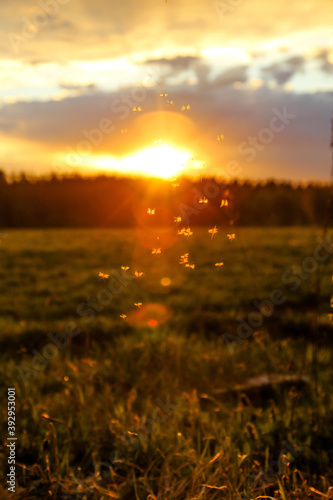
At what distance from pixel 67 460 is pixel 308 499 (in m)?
1.50

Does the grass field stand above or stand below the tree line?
below

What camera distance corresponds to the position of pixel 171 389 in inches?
169

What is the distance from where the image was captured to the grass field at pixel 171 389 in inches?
114

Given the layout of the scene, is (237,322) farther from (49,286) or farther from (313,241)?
(313,241)

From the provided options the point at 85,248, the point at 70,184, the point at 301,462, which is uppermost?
the point at 70,184

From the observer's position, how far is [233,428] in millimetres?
3471

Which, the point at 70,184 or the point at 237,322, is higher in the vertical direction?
the point at 70,184

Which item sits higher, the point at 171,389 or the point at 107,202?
the point at 107,202

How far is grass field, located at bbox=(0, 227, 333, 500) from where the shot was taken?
9.46ft

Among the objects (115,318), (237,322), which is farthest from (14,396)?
(237,322)

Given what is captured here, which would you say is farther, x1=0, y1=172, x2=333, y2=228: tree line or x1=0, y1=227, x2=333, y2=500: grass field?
x1=0, y1=172, x2=333, y2=228: tree line

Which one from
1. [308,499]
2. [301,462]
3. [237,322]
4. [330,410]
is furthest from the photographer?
[237,322]

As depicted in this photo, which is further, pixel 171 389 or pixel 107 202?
pixel 107 202

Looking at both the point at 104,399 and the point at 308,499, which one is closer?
the point at 308,499
